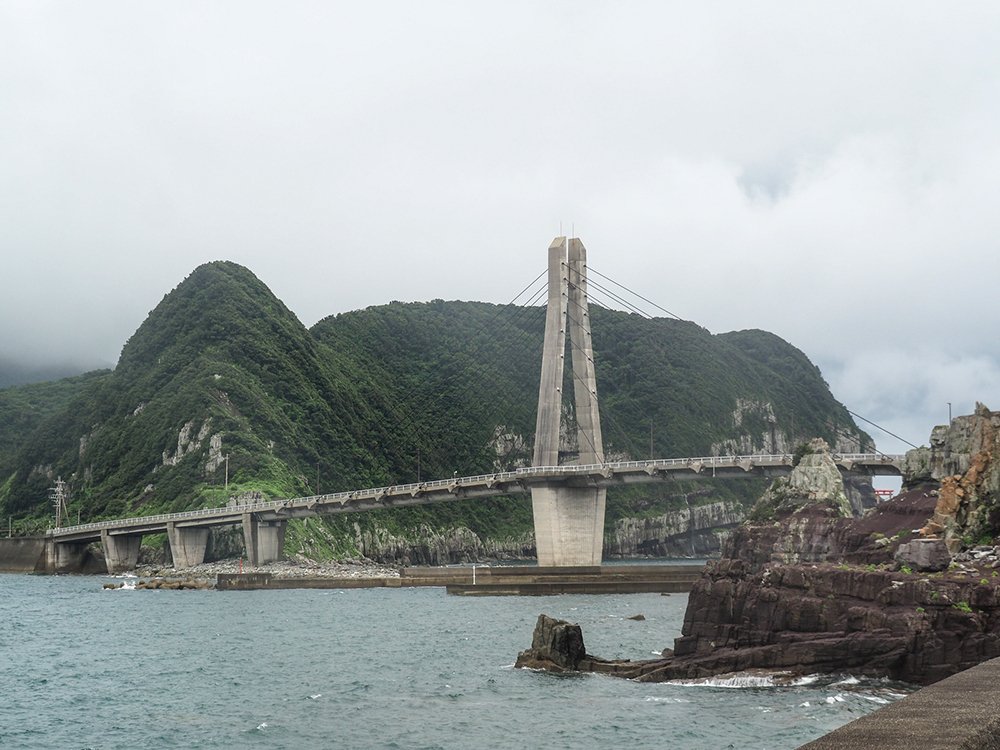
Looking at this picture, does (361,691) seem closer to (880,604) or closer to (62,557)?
(880,604)

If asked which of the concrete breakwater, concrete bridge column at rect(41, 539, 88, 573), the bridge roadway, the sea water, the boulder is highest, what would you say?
the bridge roadway

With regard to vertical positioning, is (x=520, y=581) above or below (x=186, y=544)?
below

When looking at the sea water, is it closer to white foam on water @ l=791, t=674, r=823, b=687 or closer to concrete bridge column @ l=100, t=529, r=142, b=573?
white foam on water @ l=791, t=674, r=823, b=687

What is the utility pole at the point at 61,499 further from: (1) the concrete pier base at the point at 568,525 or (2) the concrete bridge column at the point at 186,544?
(1) the concrete pier base at the point at 568,525

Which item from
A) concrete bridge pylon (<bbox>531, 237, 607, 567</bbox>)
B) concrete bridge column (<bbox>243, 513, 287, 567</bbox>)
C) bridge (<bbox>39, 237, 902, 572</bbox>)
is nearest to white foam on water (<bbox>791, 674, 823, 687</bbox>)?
bridge (<bbox>39, 237, 902, 572</bbox>)

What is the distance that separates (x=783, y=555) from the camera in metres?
72.5

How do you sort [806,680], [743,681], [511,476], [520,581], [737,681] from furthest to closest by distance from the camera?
1. [511,476]
2. [520,581]
3. [737,681]
4. [743,681]
5. [806,680]

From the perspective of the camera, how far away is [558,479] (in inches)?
4050

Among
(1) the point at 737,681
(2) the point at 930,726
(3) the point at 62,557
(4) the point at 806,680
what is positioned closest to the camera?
(2) the point at 930,726

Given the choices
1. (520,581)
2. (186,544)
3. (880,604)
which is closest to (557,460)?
(520,581)

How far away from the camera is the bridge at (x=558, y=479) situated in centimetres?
9994

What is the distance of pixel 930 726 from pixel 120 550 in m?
127

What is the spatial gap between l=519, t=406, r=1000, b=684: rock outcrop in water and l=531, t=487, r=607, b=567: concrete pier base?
54.6 metres

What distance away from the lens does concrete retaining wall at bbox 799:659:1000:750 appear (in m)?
11.9
